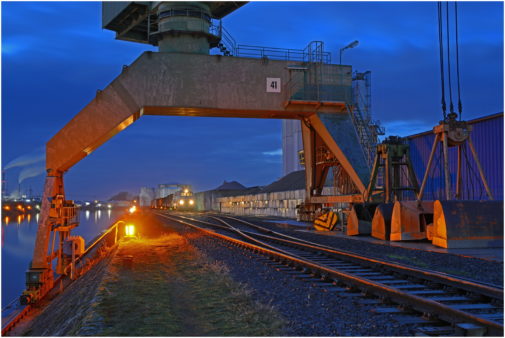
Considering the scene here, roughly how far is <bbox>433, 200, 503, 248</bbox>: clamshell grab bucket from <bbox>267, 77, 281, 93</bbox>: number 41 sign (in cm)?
1130

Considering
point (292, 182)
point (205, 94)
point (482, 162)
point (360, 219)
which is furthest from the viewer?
point (292, 182)

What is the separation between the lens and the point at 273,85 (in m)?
21.5

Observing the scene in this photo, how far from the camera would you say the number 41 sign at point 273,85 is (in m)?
21.4

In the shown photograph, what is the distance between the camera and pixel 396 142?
17188 mm

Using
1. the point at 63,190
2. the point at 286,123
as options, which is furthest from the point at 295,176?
the point at 63,190

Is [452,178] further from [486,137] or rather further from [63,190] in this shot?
[63,190]

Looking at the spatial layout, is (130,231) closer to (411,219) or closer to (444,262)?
(411,219)

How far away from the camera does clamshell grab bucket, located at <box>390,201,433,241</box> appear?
13188 mm

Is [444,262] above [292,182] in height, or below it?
below

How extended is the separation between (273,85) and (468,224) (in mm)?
12065

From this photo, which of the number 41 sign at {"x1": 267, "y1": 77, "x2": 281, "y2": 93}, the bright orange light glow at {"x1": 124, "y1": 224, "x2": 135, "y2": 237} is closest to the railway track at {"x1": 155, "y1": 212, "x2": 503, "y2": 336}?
the bright orange light glow at {"x1": 124, "y1": 224, "x2": 135, "y2": 237}

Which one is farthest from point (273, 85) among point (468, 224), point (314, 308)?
point (314, 308)

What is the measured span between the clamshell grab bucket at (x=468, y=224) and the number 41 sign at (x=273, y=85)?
11.3 meters

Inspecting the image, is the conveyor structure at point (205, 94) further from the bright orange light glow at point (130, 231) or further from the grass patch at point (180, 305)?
the grass patch at point (180, 305)
